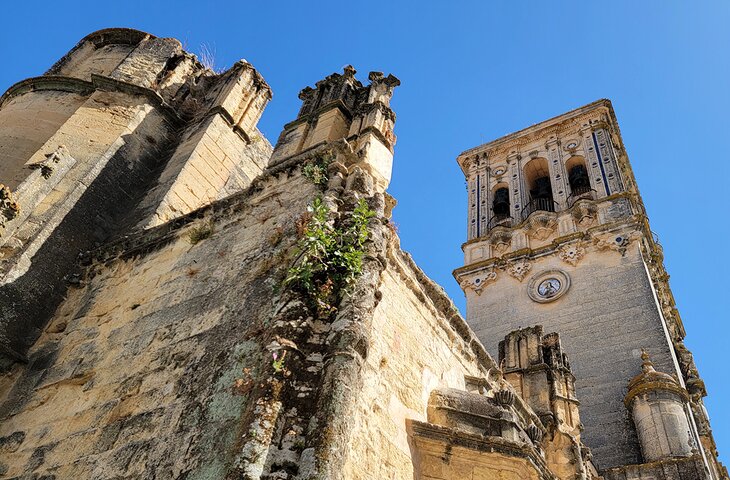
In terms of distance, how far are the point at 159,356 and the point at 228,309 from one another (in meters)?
0.58

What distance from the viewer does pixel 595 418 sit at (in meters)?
13.1

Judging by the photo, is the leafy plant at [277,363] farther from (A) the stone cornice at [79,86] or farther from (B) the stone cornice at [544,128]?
(B) the stone cornice at [544,128]

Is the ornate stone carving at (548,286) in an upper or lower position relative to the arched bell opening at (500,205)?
lower

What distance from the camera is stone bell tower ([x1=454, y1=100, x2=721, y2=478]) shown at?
13.6 meters

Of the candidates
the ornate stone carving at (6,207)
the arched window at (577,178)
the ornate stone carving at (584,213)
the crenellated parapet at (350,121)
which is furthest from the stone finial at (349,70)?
the arched window at (577,178)

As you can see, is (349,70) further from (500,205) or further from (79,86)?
(500,205)

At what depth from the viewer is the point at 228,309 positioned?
4227mm

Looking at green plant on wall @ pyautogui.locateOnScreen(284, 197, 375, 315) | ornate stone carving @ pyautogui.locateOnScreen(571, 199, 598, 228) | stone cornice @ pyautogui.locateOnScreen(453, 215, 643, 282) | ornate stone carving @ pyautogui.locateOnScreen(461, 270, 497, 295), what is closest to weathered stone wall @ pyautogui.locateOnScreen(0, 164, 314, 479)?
green plant on wall @ pyautogui.locateOnScreen(284, 197, 375, 315)

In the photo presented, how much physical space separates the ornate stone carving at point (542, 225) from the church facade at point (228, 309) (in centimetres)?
771

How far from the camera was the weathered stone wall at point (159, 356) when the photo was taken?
345 centimetres

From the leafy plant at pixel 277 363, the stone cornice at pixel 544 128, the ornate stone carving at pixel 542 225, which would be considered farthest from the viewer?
the stone cornice at pixel 544 128

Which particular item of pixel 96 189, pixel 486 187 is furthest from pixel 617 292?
pixel 96 189

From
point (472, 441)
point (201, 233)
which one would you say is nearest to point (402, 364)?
point (472, 441)

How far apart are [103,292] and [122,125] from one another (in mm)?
2713
